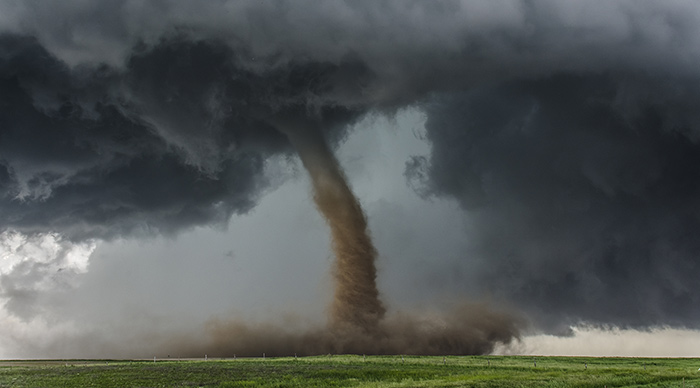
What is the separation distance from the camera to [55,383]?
78625mm

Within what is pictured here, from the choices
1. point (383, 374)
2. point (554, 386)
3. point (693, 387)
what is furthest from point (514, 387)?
point (383, 374)

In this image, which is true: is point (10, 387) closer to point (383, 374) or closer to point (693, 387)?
point (383, 374)

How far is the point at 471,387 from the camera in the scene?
65.4 metres

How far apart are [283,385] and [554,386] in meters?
36.3

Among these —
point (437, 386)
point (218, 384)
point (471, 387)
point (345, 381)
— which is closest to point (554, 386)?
point (471, 387)

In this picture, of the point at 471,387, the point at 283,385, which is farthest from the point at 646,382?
the point at 283,385

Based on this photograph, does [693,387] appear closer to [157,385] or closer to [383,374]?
[383,374]

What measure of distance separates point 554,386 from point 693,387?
16585mm

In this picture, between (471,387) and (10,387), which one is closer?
(471,387)

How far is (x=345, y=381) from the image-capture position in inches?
3061

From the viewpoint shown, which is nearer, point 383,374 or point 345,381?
point 345,381

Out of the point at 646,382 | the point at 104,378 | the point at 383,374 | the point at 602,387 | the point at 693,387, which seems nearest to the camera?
the point at 693,387

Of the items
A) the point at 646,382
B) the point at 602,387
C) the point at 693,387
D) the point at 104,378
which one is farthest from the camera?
the point at 104,378

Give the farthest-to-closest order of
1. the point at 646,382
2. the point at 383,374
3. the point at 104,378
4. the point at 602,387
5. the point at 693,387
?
the point at 383,374 < the point at 104,378 < the point at 646,382 < the point at 602,387 < the point at 693,387
